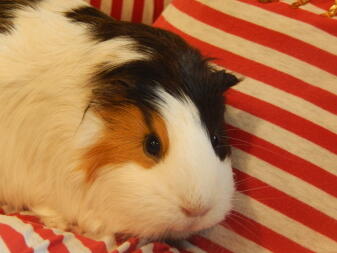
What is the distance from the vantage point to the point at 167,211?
1.00 meters

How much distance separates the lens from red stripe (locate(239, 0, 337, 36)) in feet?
4.23

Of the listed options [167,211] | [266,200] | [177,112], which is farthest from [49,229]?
[266,200]

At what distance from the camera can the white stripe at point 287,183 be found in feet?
3.90

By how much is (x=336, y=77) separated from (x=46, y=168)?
0.78 metres

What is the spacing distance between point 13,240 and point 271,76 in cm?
77

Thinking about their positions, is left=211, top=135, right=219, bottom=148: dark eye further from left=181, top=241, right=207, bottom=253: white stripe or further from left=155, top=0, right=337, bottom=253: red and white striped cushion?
left=181, top=241, right=207, bottom=253: white stripe

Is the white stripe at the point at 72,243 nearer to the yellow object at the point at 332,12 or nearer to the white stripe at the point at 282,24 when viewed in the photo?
the white stripe at the point at 282,24

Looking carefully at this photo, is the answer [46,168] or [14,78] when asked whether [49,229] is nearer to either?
[46,168]

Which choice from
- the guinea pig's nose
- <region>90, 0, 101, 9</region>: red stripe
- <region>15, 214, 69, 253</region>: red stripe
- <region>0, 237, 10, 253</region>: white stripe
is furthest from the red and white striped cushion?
<region>90, 0, 101, 9</region>: red stripe

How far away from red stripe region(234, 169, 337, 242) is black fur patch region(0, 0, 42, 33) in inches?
28.2

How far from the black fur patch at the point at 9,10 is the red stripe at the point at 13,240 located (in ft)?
1.67

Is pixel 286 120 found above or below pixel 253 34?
below

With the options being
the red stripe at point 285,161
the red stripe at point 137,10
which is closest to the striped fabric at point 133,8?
the red stripe at point 137,10

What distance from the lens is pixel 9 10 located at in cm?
126
